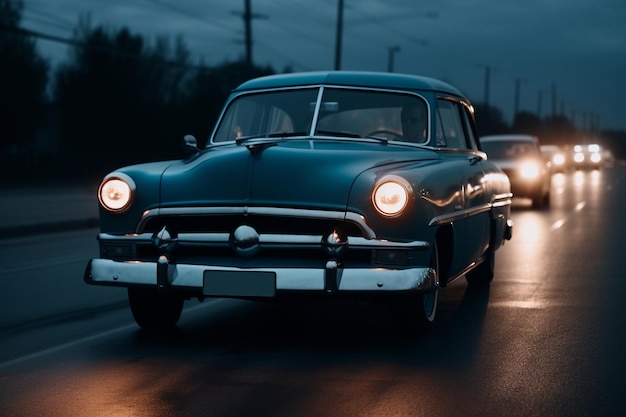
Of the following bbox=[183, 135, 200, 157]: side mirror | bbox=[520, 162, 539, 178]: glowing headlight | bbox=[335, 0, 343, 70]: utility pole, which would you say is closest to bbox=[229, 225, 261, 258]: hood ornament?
bbox=[183, 135, 200, 157]: side mirror

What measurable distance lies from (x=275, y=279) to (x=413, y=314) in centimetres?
110

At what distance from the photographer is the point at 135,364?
6363 mm

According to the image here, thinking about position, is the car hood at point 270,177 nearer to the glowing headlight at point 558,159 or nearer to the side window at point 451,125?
the side window at point 451,125

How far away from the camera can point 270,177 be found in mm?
6590

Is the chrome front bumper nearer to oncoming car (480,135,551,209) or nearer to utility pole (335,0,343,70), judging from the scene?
oncoming car (480,135,551,209)

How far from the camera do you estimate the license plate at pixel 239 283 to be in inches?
250

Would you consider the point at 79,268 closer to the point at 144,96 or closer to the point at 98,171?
the point at 98,171

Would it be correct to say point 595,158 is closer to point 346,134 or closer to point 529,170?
point 529,170

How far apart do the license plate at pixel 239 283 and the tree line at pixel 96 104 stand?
3820 centimetres

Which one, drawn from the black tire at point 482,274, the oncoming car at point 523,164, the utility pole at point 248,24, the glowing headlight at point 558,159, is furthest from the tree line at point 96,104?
the black tire at point 482,274

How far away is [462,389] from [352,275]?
103 centimetres

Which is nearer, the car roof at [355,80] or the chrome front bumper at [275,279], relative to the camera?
the chrome front bumper at [275,279]

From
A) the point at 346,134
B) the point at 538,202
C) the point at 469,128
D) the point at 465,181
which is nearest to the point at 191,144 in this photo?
the point at 346,134

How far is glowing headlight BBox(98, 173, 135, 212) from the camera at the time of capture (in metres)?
6.90
